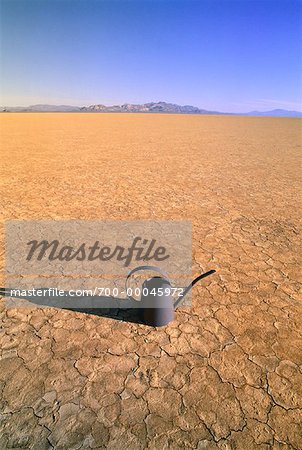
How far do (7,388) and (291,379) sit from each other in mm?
2287

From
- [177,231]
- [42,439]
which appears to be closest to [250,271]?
[177,231]

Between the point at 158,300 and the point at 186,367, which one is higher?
the point at 158,300

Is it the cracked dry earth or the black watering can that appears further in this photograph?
the black watering can

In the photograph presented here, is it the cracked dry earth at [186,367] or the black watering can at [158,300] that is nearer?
the cracked dry earth at [186,367]

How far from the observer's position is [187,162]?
11.7 meters

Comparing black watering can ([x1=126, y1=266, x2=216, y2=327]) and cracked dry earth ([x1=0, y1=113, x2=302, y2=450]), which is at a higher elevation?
black watering can ([x1=126, y1=266, x2=216, y2=327])

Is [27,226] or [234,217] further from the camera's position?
[234,217]

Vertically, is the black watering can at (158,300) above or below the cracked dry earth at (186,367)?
above

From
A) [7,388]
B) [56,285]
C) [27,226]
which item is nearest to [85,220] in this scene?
[27,226]

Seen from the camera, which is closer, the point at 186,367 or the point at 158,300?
the point at 186,367

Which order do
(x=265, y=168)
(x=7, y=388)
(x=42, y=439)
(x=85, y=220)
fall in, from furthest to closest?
1. (x=265, y=168)
2. (x=85, y=220)
3. (x=7, y=388)
4. (x=42, y=439)

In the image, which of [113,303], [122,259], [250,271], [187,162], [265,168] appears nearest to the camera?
[113,303]

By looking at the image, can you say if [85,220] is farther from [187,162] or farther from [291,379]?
[187,162]

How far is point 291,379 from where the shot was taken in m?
2.43
